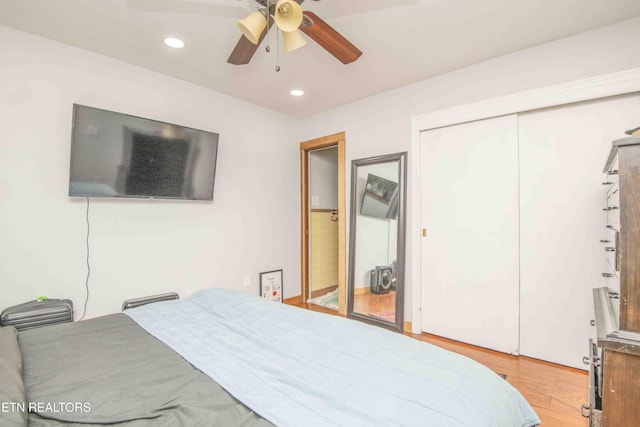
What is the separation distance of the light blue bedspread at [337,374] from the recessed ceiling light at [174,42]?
6.47ft

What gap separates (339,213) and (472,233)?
1478mm

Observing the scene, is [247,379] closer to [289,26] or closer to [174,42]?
[289,26]

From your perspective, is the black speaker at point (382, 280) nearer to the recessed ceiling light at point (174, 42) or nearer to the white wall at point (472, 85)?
the white wall at point (472, 85)

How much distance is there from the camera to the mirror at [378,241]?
10.0 ft

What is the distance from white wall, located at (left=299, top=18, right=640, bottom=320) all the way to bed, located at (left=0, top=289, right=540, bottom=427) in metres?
1.96

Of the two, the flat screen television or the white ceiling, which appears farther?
the flat screen television

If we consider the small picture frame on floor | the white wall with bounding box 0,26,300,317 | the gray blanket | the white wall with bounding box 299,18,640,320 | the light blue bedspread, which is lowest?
the small picture frame on floor

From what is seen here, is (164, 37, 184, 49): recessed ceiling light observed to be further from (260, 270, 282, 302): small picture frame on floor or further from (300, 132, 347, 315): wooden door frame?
(260, 270, 282, 302): small picture frame on floor

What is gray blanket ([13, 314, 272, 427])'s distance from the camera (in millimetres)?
841

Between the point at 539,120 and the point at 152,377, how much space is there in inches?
117

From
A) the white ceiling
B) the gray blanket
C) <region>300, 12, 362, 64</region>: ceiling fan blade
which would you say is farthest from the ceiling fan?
the gray blanket

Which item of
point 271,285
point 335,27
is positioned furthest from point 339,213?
point 335,27

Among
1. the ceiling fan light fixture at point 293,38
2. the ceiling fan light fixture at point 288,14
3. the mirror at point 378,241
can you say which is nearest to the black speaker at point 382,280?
the mirror at point 378,241

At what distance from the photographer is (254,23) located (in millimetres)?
1449
